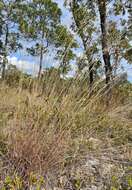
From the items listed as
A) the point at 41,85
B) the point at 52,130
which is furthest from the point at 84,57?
the point at 52,130

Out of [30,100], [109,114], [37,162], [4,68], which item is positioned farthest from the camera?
[4,68]

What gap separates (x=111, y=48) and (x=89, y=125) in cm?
81

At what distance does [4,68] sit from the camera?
4965mm

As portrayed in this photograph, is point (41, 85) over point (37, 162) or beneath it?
over

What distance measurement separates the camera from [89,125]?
4.08 m

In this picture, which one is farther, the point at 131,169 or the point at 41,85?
the point at 41,85

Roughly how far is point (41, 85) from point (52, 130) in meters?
0.67

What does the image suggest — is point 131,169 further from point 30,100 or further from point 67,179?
point 30,100

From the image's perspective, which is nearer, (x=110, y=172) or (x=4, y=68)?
(x=110, y=172)

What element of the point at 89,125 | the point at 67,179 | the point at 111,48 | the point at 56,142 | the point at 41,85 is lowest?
the point at 67,179

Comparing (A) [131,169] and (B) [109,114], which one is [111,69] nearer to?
(B) [109,114]

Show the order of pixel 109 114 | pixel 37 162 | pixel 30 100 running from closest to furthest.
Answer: pixel 37 162, pixel 30 100, pixel 109 114

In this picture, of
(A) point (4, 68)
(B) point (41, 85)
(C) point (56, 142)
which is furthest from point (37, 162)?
(A) point (4, 68)

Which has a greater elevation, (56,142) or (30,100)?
(30,100)
